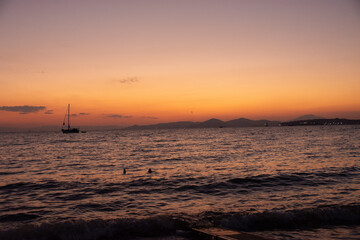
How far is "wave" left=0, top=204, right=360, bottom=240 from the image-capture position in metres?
10.2

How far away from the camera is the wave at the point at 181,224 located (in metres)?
10.2

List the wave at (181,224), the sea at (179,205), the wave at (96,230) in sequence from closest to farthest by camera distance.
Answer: the wave at (96,230)
the wave at (181,224)
the sea at (179,205)

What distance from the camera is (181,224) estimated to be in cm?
1117

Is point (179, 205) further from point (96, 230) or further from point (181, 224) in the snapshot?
point (96, 230)

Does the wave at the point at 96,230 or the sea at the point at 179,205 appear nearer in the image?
the wave at the point at 96,230

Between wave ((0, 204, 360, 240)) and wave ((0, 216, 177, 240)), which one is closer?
wave ((0, 216, 177, 240))

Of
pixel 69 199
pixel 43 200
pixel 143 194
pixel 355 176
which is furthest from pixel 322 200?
pixel 43 200

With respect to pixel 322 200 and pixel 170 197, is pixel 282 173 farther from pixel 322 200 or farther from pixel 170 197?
pixel 170 197

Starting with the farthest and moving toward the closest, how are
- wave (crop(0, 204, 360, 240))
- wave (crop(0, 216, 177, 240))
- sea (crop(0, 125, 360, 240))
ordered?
sea (crop(0, 125, 360, 240))
wave (crop(0, 204, 360, 240))
wave (crop(0, 216, 177, 240))

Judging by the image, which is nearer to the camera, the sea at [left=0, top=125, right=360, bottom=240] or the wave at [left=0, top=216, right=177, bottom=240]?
the wave at [left=0, top=216, right=177, bottom=240]

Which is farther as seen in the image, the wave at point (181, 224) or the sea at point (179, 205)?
the sea at point (179, 205)

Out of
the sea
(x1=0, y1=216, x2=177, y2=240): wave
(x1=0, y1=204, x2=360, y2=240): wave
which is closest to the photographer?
(x1=0, y1=216, x2=177, y2=240): wave

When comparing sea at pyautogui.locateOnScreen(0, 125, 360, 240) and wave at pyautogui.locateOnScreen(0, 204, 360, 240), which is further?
sea at pyautogui.locateOnScreen(0, 125, 360, 240)

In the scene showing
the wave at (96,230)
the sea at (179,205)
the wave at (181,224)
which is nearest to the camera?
the wave at (96,230)
